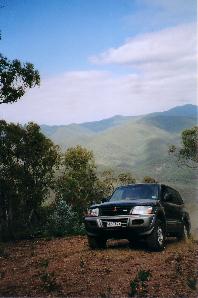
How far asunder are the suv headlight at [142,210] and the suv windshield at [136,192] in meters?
1.16

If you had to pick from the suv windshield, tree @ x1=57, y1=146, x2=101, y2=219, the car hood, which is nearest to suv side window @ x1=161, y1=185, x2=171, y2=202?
the suv windshield

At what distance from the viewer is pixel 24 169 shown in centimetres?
4134

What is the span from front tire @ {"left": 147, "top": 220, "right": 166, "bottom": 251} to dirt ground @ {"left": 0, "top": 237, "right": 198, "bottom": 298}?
240mm

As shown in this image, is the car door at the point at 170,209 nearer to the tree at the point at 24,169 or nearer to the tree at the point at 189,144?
the tree at the point at 24,169

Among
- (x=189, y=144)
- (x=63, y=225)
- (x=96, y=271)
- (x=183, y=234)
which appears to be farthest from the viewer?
(x=189, y=144)

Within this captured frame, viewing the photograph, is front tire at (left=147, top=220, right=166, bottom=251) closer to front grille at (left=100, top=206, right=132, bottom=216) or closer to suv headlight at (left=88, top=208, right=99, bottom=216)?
front grille at (left=100, top=206, right=132, bottom=216)

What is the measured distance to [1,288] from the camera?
28.5ft

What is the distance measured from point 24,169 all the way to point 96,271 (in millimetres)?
32199

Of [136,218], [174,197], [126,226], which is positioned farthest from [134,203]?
[174,197]

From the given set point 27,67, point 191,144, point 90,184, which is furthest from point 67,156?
point 27,67

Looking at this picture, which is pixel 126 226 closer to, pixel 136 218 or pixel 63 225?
pixel 136 218

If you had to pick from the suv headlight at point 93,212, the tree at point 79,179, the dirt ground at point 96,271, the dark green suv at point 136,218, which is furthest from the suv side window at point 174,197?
the tree at point 79,179

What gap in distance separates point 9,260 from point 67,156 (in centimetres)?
3884

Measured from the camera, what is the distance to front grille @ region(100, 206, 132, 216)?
42.0 feet
